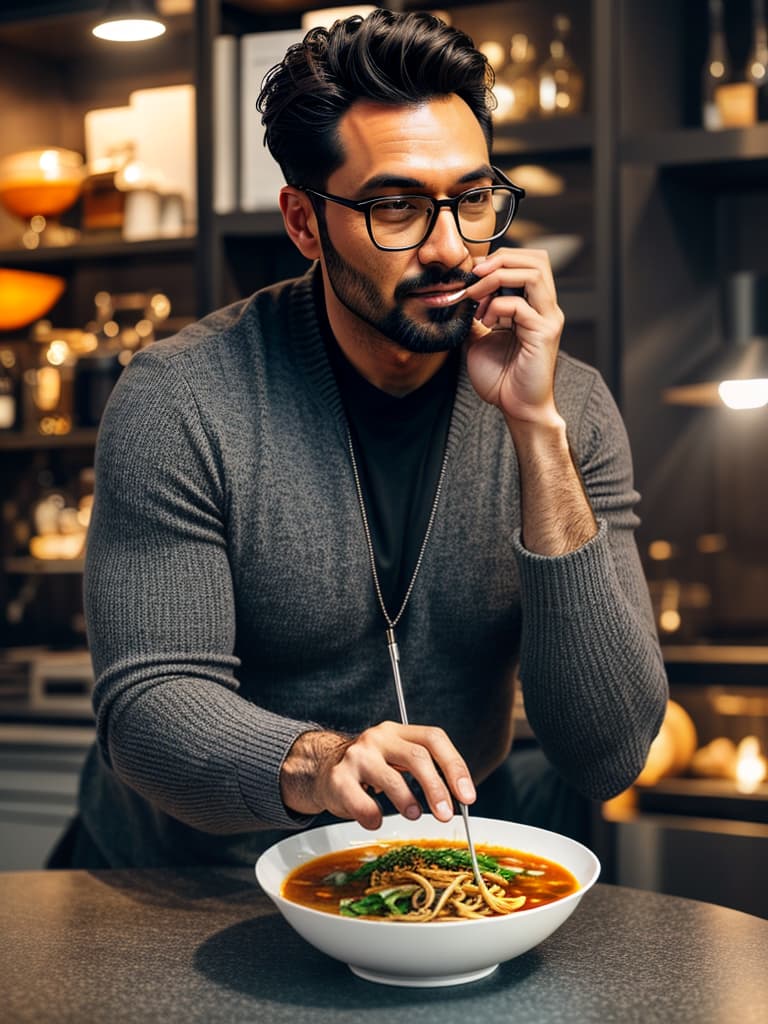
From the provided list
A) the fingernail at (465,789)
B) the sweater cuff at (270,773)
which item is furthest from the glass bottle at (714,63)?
the fingernail at (465,789)

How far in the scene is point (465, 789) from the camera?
997 mm

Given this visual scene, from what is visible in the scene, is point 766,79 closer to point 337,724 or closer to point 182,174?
point 182,174

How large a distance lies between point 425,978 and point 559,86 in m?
2.31

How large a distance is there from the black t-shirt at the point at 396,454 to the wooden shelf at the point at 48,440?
1786 mm

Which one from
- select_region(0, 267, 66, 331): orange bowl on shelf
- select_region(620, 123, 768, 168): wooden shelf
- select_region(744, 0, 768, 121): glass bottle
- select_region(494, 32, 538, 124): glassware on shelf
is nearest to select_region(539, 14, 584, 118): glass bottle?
select_region(494, 32, 538, 124): glassware on shelf

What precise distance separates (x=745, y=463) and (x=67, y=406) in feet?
5.70

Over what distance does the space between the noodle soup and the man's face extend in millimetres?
595

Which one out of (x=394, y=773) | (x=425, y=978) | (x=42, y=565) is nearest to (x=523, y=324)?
(x=394, y=773)

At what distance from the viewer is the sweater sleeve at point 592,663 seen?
1.36 m

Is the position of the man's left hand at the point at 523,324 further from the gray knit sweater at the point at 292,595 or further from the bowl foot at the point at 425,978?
the bowl foot at the point at 425,978

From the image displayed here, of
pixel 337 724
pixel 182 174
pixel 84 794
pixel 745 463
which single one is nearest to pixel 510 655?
pixel 337 724

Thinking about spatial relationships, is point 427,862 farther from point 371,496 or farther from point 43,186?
point 43,186

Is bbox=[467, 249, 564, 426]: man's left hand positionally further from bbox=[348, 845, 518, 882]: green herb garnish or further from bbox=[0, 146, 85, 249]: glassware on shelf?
bbox=[0, 146, 85, 249]: glassware on shelf

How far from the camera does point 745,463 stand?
308cm
